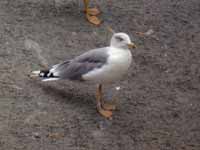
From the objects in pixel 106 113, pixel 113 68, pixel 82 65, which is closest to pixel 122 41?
pixel 113 68

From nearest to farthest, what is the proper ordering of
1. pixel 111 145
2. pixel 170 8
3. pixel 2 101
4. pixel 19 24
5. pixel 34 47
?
pixel 111 145, pixel 2 101, pixel 34 47, pixel 19 24, pixel 170 8

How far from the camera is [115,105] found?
4.70m

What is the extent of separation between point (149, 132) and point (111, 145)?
0.42 metres

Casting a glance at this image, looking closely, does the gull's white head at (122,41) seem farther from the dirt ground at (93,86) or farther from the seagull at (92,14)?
→ the seagull at (92,14)

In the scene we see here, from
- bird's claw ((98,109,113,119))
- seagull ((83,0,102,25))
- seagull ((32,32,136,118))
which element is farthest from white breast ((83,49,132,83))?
seagull ((83,0,102,25))

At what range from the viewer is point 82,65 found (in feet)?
15.0

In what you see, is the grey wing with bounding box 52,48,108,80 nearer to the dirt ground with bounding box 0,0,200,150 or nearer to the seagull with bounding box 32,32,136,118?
the seagull with bounding box 32,32,136,118

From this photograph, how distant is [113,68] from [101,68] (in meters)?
0.11

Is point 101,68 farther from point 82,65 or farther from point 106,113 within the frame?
Answer: point 106,113

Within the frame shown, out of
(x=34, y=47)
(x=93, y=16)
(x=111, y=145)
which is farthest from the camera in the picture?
(x=93, y=16)

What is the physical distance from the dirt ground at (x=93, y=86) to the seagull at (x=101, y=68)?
122 mm

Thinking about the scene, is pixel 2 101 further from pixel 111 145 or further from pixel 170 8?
pixel 170 8

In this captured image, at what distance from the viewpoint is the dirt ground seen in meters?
4.17

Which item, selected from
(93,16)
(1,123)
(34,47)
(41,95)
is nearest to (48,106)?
(41,95)
